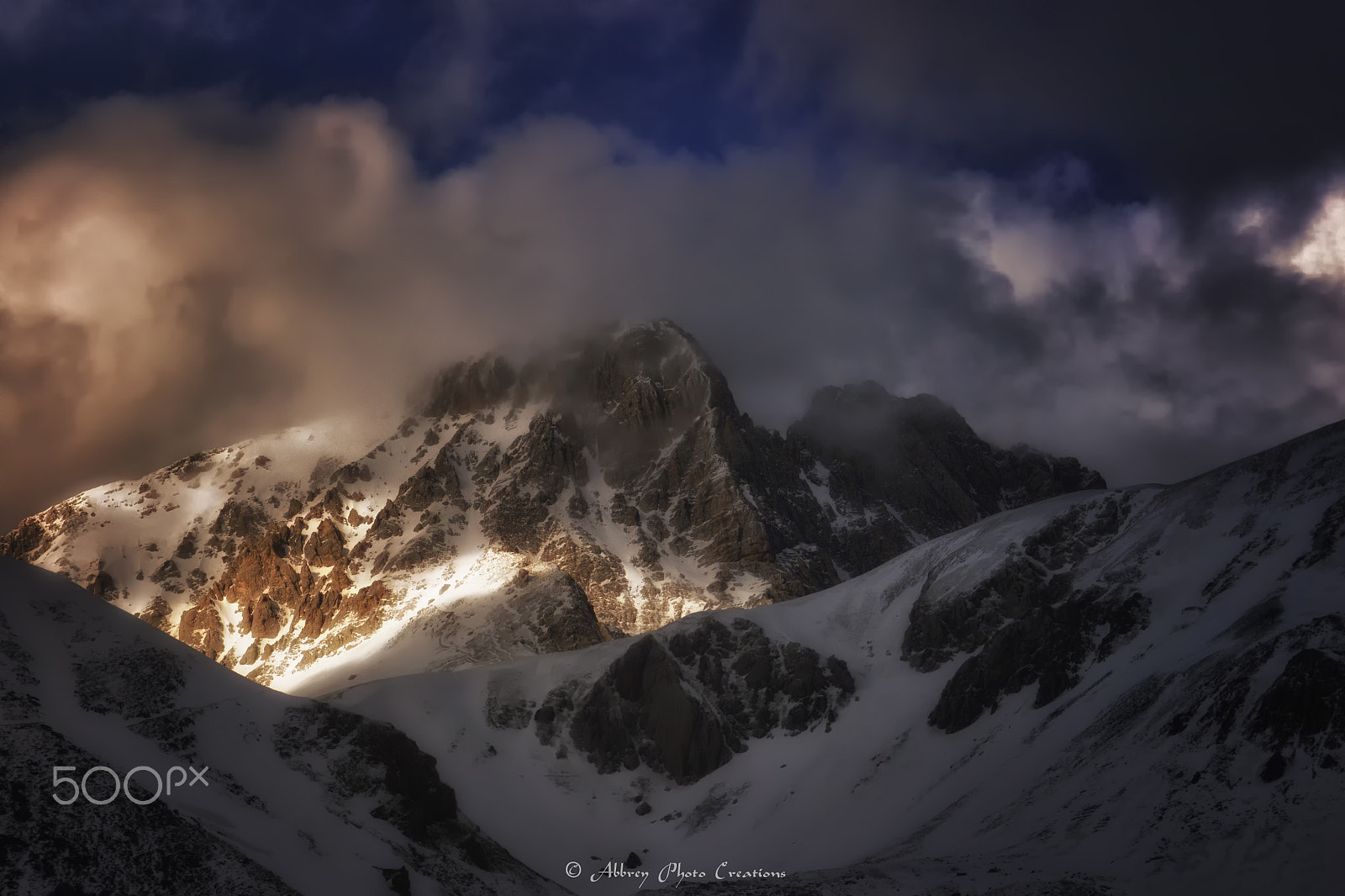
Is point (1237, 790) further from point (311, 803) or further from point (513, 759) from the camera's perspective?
point (513, 759)

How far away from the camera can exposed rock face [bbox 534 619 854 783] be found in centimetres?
12012

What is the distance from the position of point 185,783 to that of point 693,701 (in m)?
79.6

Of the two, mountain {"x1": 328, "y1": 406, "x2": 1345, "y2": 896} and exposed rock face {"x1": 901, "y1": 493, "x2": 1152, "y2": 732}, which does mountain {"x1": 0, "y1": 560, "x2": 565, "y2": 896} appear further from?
exposed rock face {"x1": 901, "y1": 493, "x2": 1152, "y2": 732}

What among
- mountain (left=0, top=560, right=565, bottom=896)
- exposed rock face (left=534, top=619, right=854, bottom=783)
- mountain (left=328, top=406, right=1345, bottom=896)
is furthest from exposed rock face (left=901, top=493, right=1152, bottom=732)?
mountain (left=0, top=560, right=565, bottom=896)

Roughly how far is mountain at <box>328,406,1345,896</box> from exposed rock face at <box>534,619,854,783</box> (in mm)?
374

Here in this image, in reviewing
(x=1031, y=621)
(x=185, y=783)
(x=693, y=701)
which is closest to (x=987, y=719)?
(x=1031, y=621)

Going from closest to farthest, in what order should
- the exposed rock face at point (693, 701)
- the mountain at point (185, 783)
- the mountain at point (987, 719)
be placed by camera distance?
the mountain at point (185, 783) → the mountain at point (987, 719) → the exposed rock face at point (693, 701)

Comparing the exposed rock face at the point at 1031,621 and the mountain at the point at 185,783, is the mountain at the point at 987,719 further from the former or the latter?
the mountain at the point at 185,783

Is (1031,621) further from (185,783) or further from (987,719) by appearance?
(185,783)

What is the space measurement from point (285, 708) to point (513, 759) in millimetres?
51204

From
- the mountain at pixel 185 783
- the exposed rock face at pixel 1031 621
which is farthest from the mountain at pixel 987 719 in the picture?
the mountain at pixel 185 783

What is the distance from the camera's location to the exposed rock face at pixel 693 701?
120 m

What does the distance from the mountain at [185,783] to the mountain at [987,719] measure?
73.5 ft

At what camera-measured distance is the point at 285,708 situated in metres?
73.1
